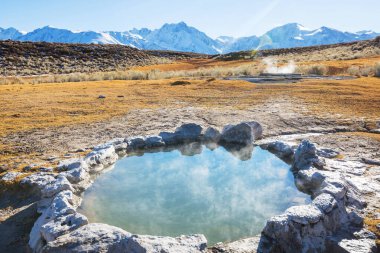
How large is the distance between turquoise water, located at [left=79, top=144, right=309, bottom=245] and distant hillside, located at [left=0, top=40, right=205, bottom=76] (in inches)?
1723

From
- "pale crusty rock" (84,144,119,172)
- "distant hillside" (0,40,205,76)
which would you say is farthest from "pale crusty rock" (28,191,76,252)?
"distant hillside" (0,40,205,76)

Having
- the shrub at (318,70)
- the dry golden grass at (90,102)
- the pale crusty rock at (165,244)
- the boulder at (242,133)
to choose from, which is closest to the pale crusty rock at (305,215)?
the pale crusty rock at (165,244)

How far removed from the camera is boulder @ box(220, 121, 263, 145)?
38.4ft

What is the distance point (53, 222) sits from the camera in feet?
19.5

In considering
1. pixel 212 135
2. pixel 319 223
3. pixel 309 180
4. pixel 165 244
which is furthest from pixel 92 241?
pixel 212 135

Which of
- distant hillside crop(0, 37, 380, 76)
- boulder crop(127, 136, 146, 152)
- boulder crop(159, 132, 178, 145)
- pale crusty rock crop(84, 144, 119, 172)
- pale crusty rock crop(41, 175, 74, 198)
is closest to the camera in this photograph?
pale crusty rock crop(41, 175, 74, 198)

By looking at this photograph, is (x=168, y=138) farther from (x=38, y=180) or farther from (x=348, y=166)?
(x=348, y=166)

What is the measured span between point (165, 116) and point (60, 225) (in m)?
10.1

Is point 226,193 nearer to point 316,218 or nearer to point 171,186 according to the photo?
point 171,186

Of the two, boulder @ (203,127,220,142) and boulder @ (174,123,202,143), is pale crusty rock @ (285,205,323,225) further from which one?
boulder @ (174,123,202,143)

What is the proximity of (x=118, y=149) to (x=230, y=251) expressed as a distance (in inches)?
242

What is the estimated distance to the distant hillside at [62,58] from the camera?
5144cm

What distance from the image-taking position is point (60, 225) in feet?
19.1

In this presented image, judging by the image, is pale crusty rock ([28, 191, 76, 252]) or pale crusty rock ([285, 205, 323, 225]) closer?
pale crusty rock ([285, 205, 323, 225])
